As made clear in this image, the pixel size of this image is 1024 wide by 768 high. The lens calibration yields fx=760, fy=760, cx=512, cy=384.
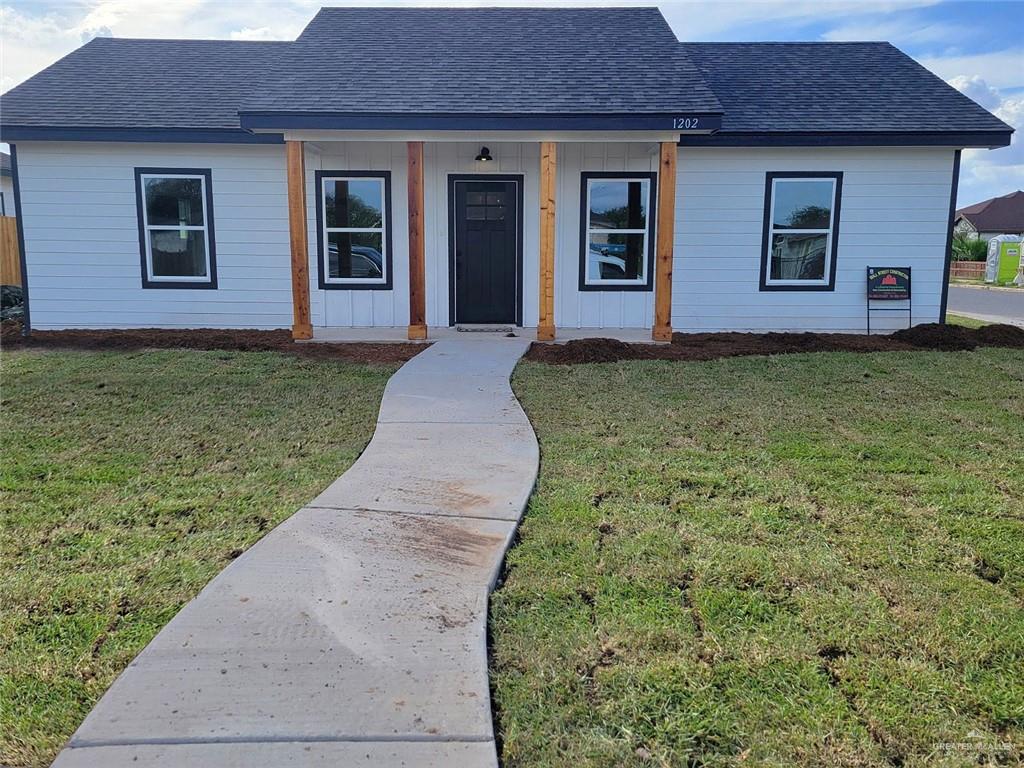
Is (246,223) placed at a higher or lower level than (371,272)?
higher

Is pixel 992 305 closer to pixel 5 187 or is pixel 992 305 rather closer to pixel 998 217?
pixel 5 187

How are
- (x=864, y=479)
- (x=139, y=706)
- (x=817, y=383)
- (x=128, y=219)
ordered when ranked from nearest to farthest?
1. (x=139, y=706)
2. (x=864, y=479)
3. (x=817, y=383)
4. (x=128, y=219)

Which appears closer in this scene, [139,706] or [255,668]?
[139,706]

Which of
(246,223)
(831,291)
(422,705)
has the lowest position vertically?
(422,705)

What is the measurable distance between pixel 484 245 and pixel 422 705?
9.31 m

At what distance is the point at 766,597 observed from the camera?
121 inches

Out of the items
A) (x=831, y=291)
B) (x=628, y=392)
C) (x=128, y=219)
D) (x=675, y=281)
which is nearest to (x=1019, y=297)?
(x=831, y=291)

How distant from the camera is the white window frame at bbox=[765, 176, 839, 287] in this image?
428 inches

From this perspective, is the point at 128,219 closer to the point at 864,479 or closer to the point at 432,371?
the point at 432,371

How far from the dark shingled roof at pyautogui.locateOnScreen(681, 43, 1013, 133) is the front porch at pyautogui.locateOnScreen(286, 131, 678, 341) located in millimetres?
1919

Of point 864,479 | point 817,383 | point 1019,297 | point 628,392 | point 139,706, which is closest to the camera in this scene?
point 139,706

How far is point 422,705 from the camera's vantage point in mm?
2369

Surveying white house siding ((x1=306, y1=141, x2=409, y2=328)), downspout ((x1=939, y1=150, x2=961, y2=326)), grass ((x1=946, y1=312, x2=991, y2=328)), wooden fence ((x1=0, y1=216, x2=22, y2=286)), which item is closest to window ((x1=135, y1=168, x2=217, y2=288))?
white house siding ((x1=306, y1=141, x2=409, y2=328))

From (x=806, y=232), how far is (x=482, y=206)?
15.5ft
